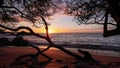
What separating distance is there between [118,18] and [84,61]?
8174 millimetres

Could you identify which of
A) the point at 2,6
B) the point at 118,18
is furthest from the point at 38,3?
the point at 118,18

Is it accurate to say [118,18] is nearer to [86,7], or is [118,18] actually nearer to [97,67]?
[86,7]

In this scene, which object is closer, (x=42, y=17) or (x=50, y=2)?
(x=50, y=2)

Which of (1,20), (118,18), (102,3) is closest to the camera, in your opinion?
(118,18)

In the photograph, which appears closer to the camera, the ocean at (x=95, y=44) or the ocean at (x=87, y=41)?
the ocean at (x=95, y=44)

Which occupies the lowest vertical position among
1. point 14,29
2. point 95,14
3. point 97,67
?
point 97,67

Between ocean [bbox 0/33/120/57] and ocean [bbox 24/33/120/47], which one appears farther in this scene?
ocean [bbox 24/33/120/47]

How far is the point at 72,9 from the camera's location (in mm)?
10656

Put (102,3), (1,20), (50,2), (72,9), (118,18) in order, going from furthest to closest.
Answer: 1. (1,20)
2. (50,2)
3. (72,9)
4. (102,3)
5. (118,18)

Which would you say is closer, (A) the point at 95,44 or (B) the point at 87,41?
(A) the point at 95,44

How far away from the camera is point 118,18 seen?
6.77 m

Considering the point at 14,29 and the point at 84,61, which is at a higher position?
the point at 14,29

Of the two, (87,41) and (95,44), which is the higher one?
(95,44)

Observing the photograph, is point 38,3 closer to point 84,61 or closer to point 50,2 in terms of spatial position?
point 50,2
